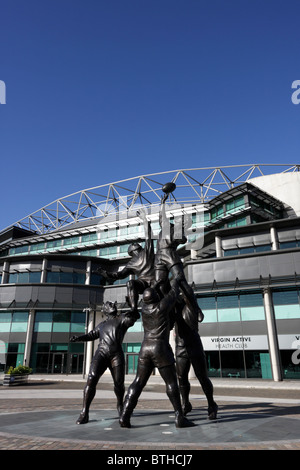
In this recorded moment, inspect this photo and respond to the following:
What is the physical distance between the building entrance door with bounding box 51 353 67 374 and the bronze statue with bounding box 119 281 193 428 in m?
30.2

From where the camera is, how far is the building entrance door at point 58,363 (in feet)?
112

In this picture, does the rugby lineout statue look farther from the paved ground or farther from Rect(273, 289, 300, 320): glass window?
Rect(273, 289, 300, 320): glass window

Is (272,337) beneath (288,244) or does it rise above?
beneath

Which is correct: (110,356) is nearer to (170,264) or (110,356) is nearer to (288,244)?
(170,264)

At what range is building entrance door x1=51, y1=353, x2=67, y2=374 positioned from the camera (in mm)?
34250

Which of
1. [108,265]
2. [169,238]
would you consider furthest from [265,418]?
[108,265]

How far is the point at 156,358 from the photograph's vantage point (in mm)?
6816

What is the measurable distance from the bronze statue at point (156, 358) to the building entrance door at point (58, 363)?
30213mm

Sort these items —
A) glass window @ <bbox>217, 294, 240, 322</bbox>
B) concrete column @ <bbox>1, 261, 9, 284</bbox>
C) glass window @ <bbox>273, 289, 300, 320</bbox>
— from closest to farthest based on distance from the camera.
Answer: glass window @ <bbox>273, 289, 300, 320</bbox> < glass window @ <bbox>217, 294, 240, 322</bbox> < concrete column @ <bbox>1, 261, 9, 284</bbox>

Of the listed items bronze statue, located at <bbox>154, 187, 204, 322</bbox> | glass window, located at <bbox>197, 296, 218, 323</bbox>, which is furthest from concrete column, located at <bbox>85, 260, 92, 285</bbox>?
bronze statue, located at <bbox>154, 187, 204, 322</bbox>

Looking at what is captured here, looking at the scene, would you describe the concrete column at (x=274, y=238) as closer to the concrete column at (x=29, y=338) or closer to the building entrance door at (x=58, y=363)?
the building entrance door at (x=58, y=363)

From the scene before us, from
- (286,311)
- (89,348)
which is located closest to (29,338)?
(89,348)

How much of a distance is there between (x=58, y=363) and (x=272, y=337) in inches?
849
